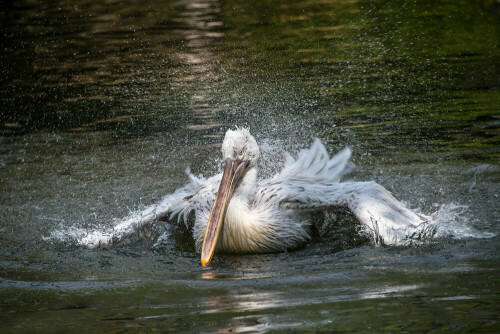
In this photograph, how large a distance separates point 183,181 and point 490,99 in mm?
4537

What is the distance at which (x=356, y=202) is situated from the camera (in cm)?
507

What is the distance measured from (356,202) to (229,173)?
1002 mm

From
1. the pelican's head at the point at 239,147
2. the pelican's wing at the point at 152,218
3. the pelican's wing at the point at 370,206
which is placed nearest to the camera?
the pelican's wing at the point at 370,206

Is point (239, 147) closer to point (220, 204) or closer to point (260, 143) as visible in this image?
point (220, 204)

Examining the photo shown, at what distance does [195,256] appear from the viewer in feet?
16.8

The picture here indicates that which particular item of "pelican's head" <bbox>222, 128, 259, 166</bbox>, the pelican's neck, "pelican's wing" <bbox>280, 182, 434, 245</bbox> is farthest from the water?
"pelican's head" <bbox>222, 128, 259, 166</bbox>

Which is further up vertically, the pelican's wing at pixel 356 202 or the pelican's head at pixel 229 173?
the pelican's head at pixel 229 173

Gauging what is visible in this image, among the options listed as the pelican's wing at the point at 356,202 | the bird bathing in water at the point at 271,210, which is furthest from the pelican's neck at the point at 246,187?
the pelican's wing at the point at 356,202

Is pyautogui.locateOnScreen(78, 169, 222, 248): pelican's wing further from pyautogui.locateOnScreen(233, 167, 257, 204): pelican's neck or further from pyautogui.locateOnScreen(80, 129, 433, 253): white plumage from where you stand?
pyautogui.locateOnScreen(233, 167, 257, 204): pelican's neck

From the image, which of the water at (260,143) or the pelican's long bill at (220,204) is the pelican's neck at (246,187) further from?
the water at (260,143)

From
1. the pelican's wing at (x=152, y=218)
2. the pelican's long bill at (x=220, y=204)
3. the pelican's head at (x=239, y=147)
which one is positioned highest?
the pelican's head at (x=239, y=147)

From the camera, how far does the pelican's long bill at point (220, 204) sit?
15.4 ft

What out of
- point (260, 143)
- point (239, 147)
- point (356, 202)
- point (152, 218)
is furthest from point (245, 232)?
Answer: point (260, 143)

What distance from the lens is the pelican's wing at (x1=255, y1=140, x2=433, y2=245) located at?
16.0 feet
